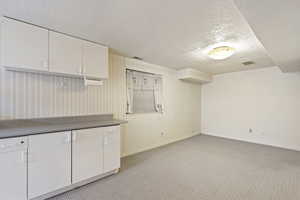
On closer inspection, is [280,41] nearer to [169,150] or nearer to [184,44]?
[184,44]

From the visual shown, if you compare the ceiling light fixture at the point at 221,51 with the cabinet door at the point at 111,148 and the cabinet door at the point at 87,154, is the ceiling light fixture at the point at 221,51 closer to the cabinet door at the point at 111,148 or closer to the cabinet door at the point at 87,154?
the cabinet door at the point at 111,148

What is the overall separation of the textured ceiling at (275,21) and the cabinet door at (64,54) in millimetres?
2204

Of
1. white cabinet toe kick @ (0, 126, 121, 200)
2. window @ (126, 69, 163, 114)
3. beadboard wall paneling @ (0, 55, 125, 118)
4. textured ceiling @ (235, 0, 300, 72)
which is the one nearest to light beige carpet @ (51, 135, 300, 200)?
white cabinet toe kick @ (0, 126, 121, 200)

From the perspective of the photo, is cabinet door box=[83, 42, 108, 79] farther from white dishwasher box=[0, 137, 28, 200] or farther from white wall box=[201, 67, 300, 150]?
white wall box=[201, 67, 300, 150]

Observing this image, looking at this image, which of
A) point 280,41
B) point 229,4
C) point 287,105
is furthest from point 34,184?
point 287,105

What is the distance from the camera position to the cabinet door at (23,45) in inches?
69.6

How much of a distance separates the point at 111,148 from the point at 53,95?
1.28 metres

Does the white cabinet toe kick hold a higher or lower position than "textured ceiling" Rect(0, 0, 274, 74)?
lower

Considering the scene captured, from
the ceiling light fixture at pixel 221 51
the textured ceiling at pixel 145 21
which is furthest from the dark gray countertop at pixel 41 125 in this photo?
the ceiling light fixture at pixel 221 51

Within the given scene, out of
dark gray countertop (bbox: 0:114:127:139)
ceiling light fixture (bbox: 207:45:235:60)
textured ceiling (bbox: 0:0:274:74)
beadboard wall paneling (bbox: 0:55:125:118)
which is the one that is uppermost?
textured ceiling (bbox: 0:0:274:74)

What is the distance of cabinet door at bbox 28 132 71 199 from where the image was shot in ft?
5.64

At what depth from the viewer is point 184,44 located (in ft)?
8.59

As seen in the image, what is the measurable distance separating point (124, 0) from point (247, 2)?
3.77 feet

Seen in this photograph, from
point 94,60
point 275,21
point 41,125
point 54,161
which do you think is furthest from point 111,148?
point 275,21
